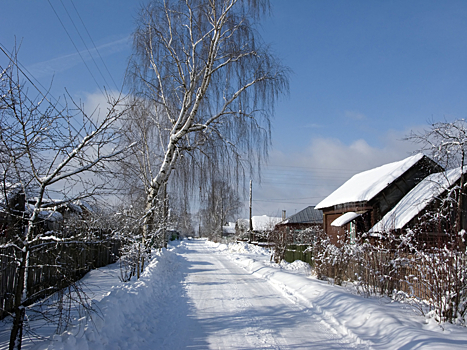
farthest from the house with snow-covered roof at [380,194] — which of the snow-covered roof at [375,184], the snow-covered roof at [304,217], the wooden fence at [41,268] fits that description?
the snow-covered roof at [304,217]

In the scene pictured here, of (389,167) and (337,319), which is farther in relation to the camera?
(389,167)

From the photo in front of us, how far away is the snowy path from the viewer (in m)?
5.38

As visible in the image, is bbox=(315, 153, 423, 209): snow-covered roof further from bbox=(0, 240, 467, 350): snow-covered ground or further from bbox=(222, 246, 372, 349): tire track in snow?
bbox=(0, 240, 467, 350): snow-covered ground

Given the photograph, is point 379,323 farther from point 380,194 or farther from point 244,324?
point 380,194

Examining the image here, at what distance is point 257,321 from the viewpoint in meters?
6.61

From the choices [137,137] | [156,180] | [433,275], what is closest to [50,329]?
[433,275]

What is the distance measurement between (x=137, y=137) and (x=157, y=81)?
2320mm

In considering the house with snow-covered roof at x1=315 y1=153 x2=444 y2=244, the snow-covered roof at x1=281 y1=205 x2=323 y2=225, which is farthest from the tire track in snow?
the snow-covered roof at x1=281 y1=205 x2=323 y2=225

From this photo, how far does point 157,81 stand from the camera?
43.3 ft

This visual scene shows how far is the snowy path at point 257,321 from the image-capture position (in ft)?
17.7

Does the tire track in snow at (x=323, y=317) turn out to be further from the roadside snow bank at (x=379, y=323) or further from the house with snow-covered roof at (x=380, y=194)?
the house with snow-covered roof at (x=380, y=194)

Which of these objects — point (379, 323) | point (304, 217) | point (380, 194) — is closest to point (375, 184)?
point (380, 194)

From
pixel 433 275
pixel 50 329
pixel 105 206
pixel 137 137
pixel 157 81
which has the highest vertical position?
pixel 157 81

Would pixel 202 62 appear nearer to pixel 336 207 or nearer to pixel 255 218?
pixel 336 207
